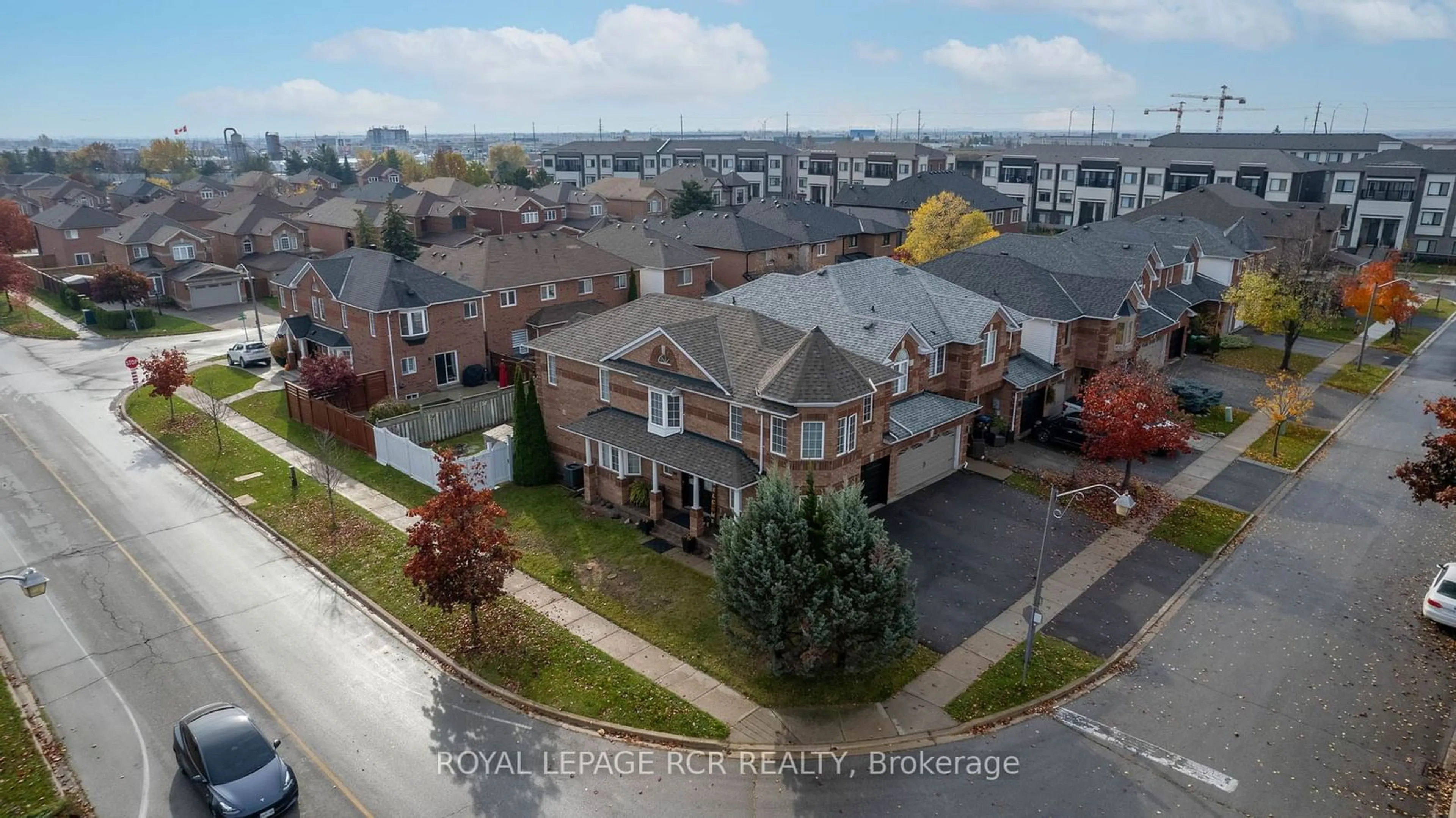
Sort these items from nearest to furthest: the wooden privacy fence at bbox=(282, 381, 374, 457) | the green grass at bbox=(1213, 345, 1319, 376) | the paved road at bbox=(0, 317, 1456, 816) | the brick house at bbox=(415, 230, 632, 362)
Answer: the paved road at bbox=(0, 317, 1456, 816), the wooden privacy fence at bbox=(282, 381, 374, 457), the brick house at bbox=(415, 230, 632, 362), the green grass at bbox=(1213, 345, 1319, 376)

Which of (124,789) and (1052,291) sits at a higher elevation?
(1052,291)

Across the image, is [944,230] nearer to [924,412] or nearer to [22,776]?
[924,412]

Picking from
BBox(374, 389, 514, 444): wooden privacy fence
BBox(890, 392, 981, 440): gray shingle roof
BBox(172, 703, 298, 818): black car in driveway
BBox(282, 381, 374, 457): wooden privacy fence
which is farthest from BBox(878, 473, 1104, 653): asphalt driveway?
BBox(282, 381, 374, 457): wooden privacy fence

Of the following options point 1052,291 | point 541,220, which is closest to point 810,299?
point 1052,291

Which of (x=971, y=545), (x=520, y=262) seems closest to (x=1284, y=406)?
(x=971, y=545)

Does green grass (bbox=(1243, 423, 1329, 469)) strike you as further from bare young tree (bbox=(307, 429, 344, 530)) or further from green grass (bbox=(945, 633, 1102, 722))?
bare young tree (bbox=(307, 429, 344, 530))

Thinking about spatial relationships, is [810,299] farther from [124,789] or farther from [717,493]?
[124,789]

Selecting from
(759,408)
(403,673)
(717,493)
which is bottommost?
(403,673)
